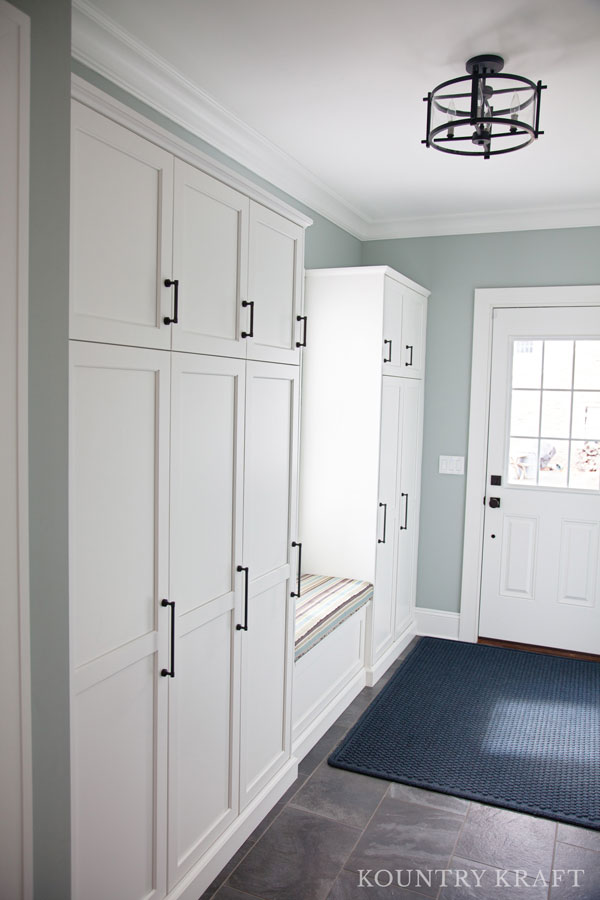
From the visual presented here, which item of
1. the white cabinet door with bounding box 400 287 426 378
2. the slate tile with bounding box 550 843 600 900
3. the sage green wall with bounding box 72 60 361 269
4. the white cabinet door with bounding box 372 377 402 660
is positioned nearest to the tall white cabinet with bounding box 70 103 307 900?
the sage green wall with bounding box 72 60 361 269

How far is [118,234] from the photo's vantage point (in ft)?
5.33

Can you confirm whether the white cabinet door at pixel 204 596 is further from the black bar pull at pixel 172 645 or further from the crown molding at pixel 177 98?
the crown molding at pixel 177 98

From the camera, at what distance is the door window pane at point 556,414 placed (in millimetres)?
4223

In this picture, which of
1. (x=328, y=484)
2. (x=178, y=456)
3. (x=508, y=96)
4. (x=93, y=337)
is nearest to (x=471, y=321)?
(x=328, y=484)

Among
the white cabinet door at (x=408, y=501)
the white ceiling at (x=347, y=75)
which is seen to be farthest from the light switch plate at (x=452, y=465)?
the white ceiling at (x=347, y=75)

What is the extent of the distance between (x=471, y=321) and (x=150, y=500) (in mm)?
3164

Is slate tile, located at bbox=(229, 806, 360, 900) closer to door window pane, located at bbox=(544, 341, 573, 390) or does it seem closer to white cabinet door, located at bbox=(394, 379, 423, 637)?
white cabinet door, located at bbox=(394, 379, 423, 637)

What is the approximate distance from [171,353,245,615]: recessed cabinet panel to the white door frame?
8.43 feet

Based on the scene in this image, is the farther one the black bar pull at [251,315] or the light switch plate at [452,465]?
the light switch plate at [452,465]

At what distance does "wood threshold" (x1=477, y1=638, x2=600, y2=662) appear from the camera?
428 centimetres

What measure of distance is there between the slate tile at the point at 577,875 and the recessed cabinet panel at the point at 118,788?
50.3 inches

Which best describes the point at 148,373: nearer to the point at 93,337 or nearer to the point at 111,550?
the point at 93,337

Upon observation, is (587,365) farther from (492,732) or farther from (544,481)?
(492,732)

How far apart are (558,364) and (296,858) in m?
3.09
